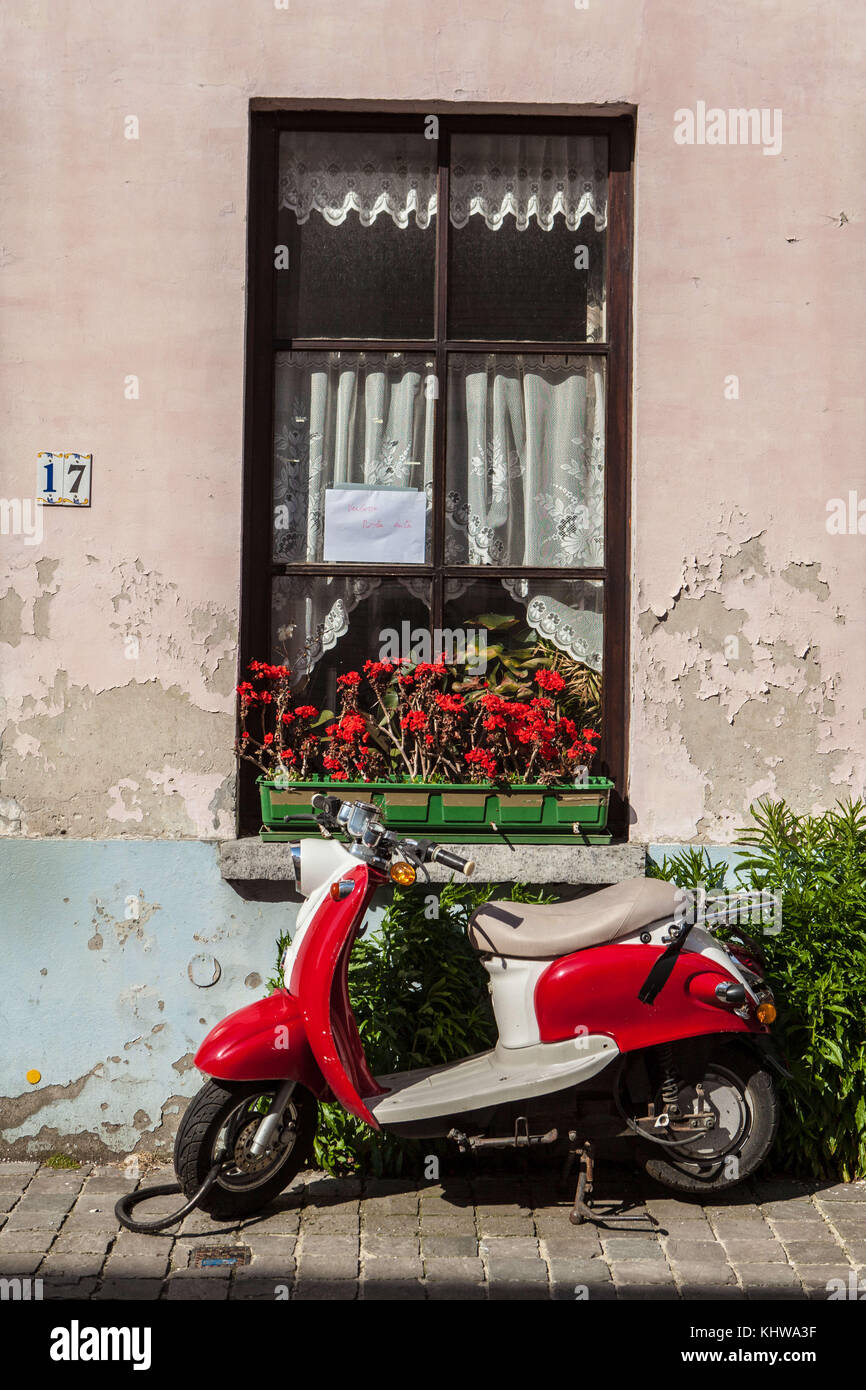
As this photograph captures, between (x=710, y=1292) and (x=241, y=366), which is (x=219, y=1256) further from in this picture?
(x=241, y=366)

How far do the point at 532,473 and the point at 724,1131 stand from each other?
8.22 ft

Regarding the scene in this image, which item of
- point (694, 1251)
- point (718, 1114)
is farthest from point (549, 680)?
point (694, 1251)

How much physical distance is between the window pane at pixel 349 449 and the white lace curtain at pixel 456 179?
59cm

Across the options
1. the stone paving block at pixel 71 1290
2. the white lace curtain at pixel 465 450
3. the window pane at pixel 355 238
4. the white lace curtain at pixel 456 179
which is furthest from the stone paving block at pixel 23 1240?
the white lace curtain at pixel 456 179

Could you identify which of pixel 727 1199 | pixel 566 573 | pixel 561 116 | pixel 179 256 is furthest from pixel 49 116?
pixel 727 1199

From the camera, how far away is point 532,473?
5.11m

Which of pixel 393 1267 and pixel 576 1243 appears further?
pixel 576 1243

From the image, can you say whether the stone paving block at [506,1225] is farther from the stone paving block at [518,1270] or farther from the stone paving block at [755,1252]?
the stone paving block at [755,1252]

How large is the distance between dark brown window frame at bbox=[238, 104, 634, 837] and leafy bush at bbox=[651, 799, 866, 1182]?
0.78m

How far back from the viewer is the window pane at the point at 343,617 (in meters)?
5.07

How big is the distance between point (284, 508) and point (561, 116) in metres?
1.82

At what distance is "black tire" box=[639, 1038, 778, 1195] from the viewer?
13.8ft
